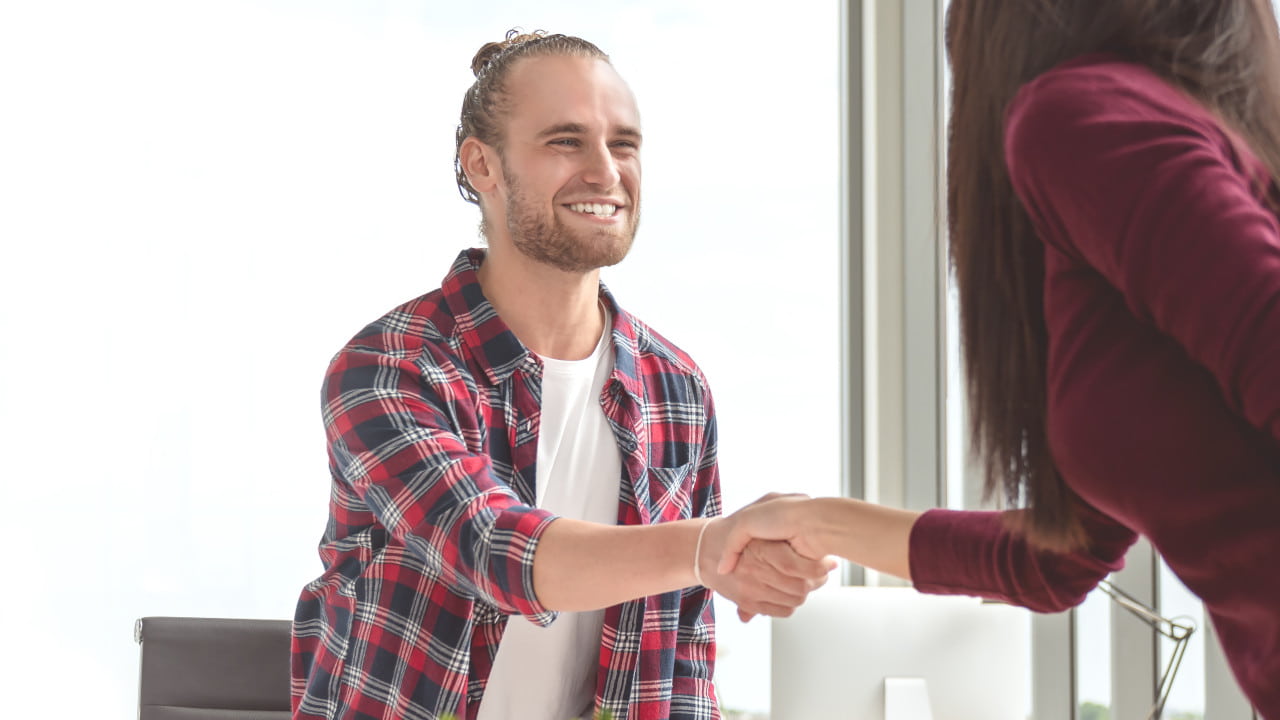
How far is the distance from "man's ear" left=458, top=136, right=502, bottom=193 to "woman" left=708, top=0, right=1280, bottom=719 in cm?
110

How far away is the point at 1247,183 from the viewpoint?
0.71 metres

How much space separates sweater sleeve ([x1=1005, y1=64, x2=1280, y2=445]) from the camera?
2.06 feet

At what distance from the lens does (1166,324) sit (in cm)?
67

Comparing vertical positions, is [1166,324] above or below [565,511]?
above

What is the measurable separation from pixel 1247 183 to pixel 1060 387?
0.17m

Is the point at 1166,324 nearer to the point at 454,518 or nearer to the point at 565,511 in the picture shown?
the point at 454,518

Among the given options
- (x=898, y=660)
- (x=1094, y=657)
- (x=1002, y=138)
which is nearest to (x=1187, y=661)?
(x=1094, y=657)

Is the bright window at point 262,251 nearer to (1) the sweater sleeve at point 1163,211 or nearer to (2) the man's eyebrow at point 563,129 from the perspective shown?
(2) the man's eyebrow at point 563,129

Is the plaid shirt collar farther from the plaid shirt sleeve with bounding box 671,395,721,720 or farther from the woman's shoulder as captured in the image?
the woman's shoulder

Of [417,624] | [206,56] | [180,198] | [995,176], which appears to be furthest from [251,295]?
[995,176]

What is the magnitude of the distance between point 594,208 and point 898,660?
4.52ft

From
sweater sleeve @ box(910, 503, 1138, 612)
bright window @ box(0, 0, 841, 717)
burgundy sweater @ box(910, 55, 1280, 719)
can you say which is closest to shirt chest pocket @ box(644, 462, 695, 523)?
sweater sleeve @ box(910, 503, 1138, 612)

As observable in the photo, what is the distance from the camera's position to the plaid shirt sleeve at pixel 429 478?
1393 mm

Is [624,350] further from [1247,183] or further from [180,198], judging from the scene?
[180,198]
